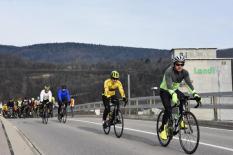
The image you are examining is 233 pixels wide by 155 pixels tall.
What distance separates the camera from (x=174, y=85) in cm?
1055

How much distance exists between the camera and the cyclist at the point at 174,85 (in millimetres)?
10242

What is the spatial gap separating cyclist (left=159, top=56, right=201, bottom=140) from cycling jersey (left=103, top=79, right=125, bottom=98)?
3.69 metres

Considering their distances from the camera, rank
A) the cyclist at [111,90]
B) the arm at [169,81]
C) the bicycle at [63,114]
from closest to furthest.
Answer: the arm at [169,81]
the cyclist at [111,90]
the bicycle at [63,114]

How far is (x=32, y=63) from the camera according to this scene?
134 m

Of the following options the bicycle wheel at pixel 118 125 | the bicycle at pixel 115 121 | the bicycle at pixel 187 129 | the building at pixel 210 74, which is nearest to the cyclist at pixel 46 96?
the bicycle at pixel 115 121

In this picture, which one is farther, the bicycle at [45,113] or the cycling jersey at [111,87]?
the bicycle at [45,113]

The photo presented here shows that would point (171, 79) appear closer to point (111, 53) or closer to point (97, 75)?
point (97, 75)

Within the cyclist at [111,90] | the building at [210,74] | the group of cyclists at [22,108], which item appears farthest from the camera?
the building at [210,74]

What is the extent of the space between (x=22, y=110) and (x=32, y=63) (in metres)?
96.6

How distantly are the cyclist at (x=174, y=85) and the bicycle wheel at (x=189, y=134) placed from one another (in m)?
0.12

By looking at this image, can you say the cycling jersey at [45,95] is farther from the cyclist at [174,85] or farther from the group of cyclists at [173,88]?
the cyclist at [174,85]

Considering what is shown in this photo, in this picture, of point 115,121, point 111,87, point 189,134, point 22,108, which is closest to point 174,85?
point 189,134

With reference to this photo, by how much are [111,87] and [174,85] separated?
438 centimetres

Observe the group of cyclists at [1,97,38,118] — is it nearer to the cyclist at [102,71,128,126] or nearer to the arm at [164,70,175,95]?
the cyclist at [102,71,128,126]
